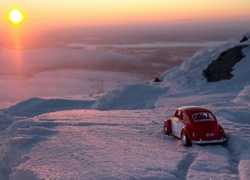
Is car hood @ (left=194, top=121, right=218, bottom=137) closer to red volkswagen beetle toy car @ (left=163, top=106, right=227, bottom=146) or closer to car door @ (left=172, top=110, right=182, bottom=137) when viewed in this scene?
red volkswagen beetle toy car @ (left=163, top=106, right=227, bottom=146)

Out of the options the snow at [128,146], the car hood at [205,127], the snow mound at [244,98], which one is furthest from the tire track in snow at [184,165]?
the snow mound at [244,98]

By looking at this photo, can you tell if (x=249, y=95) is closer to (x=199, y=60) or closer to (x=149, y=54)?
(x=199, y=60)

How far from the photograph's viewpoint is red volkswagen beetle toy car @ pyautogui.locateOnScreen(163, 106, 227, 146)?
1018cm

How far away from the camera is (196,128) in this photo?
10.4 m

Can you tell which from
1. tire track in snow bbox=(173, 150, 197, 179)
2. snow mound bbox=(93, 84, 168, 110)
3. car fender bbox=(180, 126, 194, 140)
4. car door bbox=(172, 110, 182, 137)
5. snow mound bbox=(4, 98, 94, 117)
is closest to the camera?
tire track in snow bbox=(173, 150, 197, 179)

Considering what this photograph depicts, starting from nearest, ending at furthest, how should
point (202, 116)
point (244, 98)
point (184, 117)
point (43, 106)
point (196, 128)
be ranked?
point (196, 128) < point (202, 116) < point (184, 117) < point (244, 98) < point (43, 106)

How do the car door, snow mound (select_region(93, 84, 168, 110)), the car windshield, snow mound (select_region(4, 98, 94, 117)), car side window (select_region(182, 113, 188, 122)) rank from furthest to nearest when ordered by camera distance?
snow mound (select_region(4, 98, 94, 117)), snow mound (select_region(93, 84, 168, 110)), the car door, car side window (select_region(182, 113, 188, 122)), the car windshield

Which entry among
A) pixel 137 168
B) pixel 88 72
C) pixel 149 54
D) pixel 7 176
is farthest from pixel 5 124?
pixel 149 54

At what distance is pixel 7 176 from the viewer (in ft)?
31.6

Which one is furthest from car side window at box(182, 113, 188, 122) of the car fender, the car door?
the car fender

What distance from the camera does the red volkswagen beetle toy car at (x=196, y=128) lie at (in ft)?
33.4

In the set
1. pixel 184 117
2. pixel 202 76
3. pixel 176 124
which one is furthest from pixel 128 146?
pixel 202 76

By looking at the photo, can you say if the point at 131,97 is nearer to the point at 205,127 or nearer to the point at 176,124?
the point at 176,124

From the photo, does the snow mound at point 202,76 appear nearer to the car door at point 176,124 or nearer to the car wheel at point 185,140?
the car door at point 176,124
